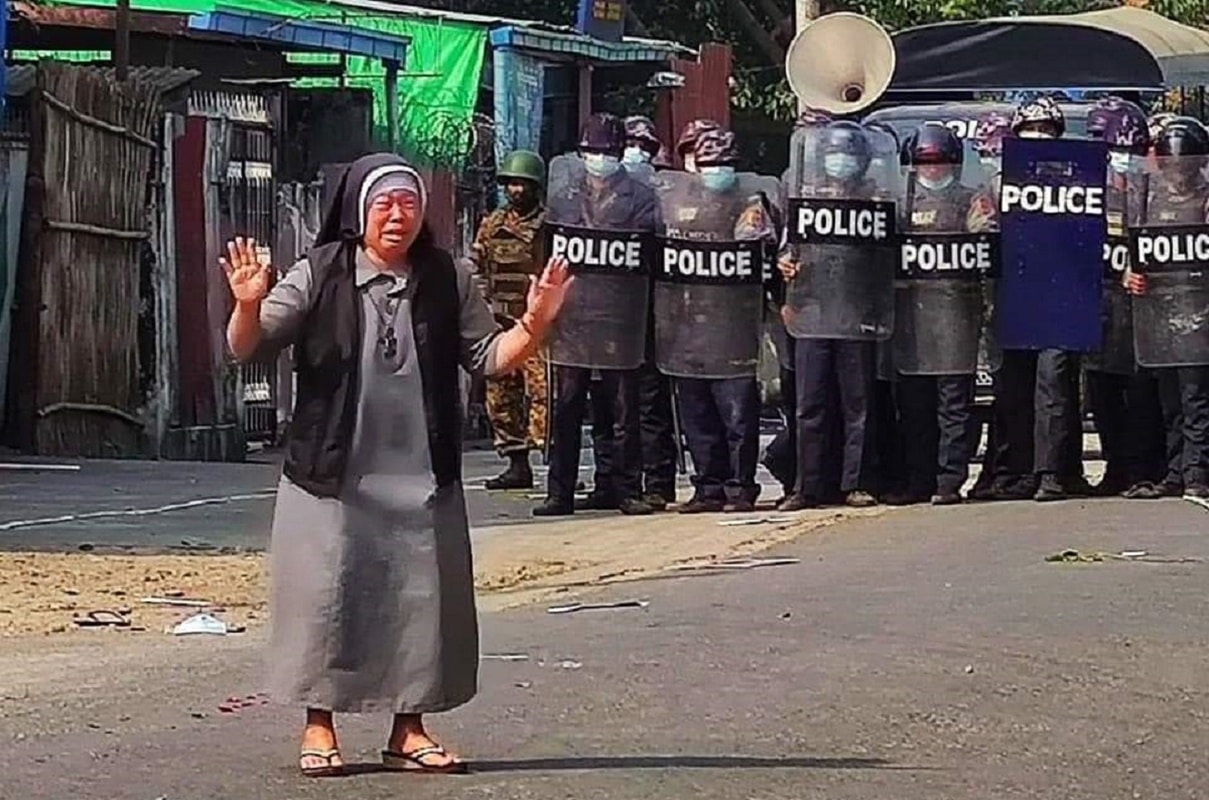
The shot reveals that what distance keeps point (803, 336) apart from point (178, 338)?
5.84 metres

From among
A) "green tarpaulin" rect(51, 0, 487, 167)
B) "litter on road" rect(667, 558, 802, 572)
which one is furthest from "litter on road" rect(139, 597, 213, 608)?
"green tarpaulin" rect(51, 0, 487, 167)

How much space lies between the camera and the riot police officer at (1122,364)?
49.6ft

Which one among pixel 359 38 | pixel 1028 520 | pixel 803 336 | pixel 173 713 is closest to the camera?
pixel 173 713

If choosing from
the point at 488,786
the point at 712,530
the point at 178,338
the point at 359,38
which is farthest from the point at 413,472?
the point at 359,38

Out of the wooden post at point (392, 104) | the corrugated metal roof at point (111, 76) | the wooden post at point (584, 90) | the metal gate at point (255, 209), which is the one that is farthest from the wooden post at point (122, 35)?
the wooden post at point (584, 90)

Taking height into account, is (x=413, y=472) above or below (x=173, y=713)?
above

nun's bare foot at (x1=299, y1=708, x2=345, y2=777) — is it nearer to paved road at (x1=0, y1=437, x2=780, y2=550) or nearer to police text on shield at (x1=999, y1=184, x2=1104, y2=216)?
paved road at (x1=0, y1=437, x2=780, y2=550)

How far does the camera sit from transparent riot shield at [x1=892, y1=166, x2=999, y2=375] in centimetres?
1501

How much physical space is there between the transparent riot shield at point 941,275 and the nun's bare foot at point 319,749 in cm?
795

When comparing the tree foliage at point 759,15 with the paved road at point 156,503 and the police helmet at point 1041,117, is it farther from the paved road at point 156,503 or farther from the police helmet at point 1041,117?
the police helmet at point 1041,117

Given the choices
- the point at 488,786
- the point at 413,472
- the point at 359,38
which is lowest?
the point at 488,786

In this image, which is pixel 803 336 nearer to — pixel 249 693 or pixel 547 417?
pixel 547 417

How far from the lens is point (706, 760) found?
25.7 ft

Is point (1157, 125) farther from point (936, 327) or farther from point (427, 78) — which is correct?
point (427, 78)
